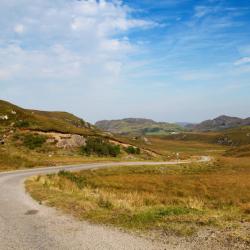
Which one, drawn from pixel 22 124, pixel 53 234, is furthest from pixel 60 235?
pixel 22 124

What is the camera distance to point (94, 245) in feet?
32.0

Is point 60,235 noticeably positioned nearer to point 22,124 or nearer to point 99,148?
point 99,148

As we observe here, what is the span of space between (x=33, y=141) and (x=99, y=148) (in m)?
12.5

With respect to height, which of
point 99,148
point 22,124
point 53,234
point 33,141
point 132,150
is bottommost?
point 132,150

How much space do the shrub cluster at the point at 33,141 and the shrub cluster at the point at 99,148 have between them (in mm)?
7696

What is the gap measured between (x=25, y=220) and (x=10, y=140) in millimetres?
54725

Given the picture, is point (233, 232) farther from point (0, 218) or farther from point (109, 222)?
point (0, 218)

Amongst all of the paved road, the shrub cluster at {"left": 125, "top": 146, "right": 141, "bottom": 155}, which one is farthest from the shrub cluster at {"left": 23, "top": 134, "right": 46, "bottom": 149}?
the paved road

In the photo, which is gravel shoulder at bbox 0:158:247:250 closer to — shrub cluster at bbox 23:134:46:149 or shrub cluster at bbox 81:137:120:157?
shrub cluster at bbox 23:134:46:149

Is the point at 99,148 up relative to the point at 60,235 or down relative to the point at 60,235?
up

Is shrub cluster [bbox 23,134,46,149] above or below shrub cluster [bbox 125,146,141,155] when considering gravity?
above

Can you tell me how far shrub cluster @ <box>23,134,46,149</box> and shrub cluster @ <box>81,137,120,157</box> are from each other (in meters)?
7.70

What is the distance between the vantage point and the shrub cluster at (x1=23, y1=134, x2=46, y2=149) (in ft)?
211

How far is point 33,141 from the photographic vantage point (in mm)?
65062
